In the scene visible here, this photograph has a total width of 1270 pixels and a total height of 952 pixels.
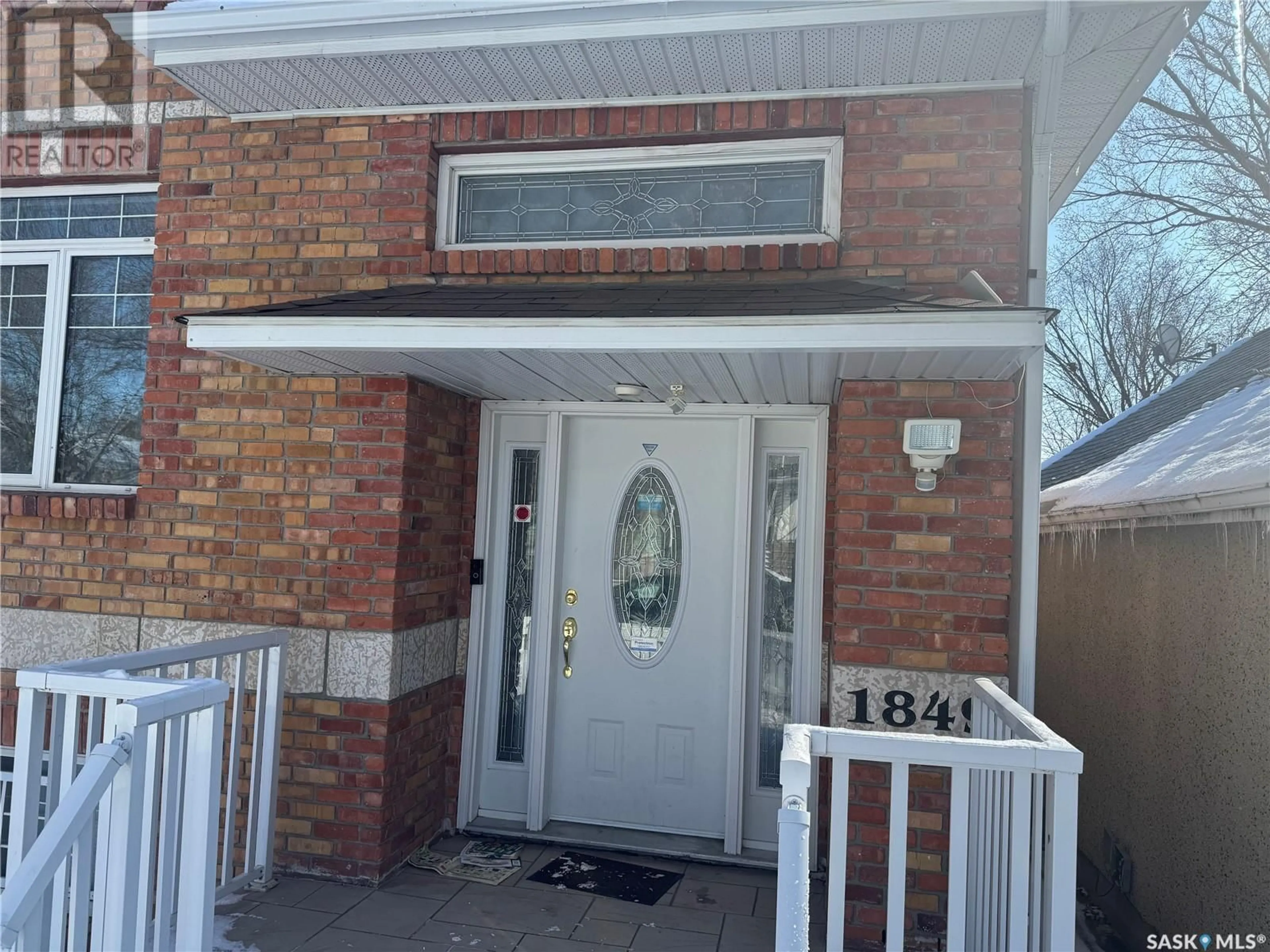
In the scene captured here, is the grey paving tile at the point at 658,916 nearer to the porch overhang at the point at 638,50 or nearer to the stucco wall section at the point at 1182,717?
the stucco wall section at the point at 1182,717

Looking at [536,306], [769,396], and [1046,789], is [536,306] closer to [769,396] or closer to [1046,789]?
[769,396]

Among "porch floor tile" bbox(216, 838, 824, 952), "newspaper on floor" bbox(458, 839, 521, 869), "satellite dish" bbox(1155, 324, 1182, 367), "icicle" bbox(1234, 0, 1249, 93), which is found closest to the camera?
"porch floor tile" bbox(216, 838, 824, 952)

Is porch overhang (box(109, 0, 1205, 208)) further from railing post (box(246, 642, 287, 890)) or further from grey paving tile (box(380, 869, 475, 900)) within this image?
grey paving tile (box(380, 869, 475, 900))

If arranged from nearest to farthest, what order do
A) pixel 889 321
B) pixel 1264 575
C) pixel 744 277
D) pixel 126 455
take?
pixel 889 321
pixel 1264 575
pixel 744 277
pixel 126 455

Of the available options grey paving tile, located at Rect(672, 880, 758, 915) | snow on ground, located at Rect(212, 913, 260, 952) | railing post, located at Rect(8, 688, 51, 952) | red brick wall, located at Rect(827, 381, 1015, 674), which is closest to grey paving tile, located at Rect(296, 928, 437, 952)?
snow on ground, located at Rect(212, 913, 260, 952)

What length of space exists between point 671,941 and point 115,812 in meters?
2.13

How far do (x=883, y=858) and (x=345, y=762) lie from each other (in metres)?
2.33

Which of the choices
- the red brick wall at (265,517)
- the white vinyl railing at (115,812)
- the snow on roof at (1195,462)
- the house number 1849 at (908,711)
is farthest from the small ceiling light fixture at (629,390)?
the snow on roof at (1195,462)

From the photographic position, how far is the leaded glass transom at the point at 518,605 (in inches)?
188

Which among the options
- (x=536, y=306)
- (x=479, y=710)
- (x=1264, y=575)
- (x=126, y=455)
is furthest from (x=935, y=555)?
(x=126, y=455)

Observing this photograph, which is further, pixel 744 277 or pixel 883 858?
pixel 744 277

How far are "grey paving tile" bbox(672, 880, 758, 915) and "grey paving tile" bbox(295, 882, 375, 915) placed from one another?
1.35 meters

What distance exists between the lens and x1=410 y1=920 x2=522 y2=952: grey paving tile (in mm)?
3549

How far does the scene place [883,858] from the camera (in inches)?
142
